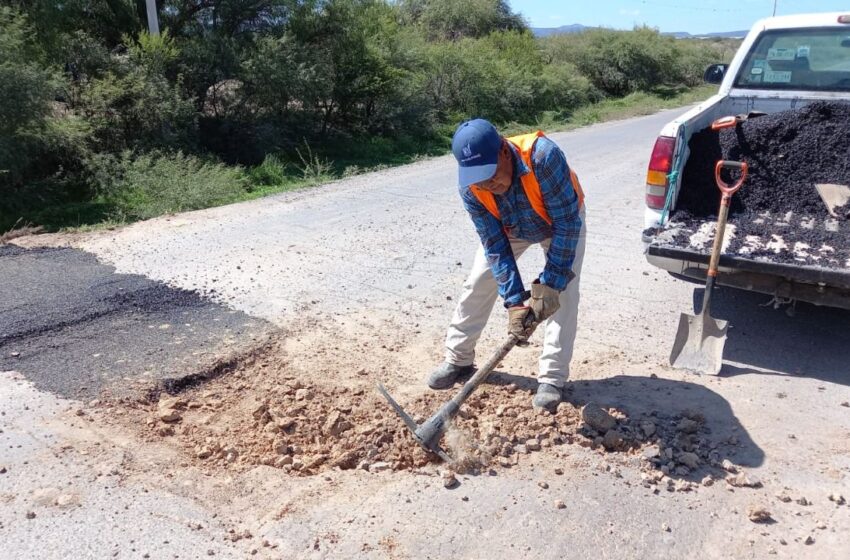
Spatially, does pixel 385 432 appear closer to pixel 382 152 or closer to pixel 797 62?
pixel 797 62

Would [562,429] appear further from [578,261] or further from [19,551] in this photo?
[19,551]

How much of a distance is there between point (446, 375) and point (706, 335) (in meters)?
1.63

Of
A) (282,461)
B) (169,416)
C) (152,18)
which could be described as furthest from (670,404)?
(152,18)

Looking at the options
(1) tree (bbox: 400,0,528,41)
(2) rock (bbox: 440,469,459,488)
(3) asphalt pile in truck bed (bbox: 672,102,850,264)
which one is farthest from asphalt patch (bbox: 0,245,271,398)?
(1) tree (bbox: 400,0,528,41)

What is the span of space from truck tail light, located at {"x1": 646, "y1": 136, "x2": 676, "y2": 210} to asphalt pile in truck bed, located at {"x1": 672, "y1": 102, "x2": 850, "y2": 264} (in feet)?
0.68

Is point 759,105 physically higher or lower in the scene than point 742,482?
higher

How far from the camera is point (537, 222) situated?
11.6 feet

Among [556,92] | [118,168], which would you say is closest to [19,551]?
[118,168]

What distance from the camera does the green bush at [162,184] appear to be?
9625 millimetres

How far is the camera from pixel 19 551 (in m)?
2.68

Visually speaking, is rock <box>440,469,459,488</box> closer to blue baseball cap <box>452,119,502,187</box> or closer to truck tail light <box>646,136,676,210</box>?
blue baseball cap <box>452,119,502,187</box>

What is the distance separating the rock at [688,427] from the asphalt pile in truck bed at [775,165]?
67.9 inches

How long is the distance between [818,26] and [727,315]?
2.39m

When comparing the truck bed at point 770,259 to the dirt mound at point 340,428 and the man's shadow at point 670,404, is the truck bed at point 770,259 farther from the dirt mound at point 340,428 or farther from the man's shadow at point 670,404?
the dirt mound at point 340,428
